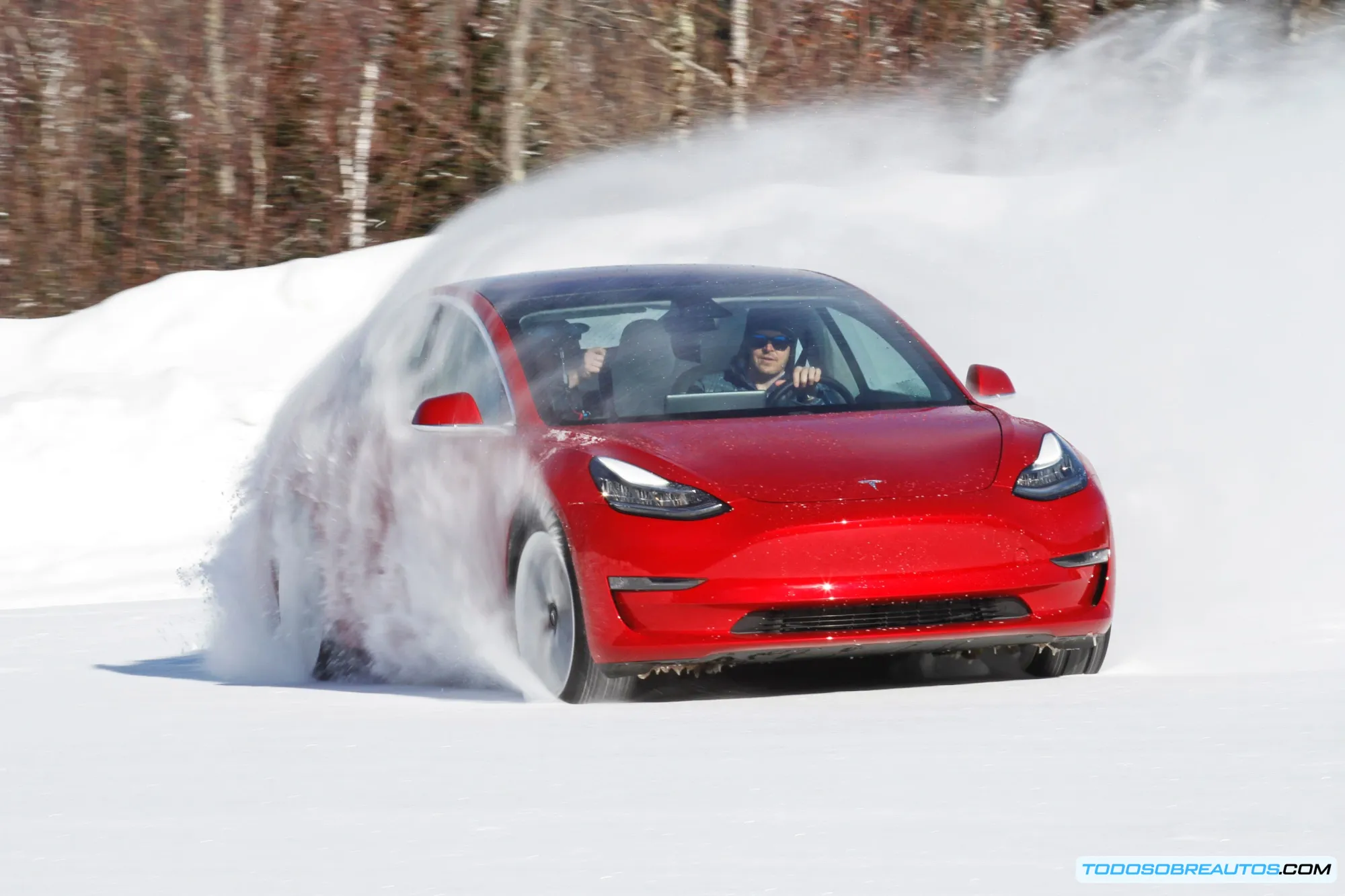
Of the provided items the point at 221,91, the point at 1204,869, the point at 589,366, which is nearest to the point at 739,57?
the point at 221,91

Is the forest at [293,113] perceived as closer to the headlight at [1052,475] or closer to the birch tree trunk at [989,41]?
the birch tree trunk at [989,41]

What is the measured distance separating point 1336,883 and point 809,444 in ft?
9.98

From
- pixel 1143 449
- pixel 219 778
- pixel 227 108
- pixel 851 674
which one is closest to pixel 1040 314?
pixel 1143 449

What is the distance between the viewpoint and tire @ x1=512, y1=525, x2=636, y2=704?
6598mm

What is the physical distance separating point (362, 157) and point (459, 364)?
15297 millimetres

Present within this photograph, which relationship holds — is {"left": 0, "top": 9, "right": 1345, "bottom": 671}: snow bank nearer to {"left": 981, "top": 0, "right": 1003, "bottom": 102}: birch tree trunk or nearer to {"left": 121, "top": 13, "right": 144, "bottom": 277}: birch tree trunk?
{"left": 121, "top": 13, "right": 144, "bottom": 277}: birch tree trunk

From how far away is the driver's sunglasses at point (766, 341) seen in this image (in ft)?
25.0

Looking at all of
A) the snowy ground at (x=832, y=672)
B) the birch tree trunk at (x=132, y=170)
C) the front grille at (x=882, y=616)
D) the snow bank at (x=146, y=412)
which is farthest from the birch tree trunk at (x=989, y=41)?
the front grille at (x=882, y=616)

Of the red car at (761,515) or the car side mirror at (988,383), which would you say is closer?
the red car at (761,515)

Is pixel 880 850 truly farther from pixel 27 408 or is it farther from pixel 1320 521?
pixel 27 408

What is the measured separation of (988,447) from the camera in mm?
6867

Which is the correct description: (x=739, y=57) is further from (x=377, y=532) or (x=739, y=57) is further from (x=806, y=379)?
(x=806, y=379)

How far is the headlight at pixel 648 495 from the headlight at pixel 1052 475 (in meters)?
0.91

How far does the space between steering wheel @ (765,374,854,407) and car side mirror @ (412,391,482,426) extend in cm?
93
